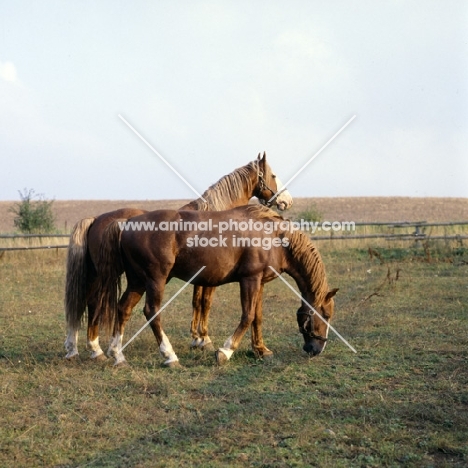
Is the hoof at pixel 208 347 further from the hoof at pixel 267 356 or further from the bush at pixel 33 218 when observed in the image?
the bush at pixel 33 218

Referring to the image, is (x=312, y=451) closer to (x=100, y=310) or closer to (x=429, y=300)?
(x=100, y=310)

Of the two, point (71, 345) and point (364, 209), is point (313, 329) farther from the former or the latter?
point (364, 209)

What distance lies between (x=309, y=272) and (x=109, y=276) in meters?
2.11

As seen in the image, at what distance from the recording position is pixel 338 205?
144 ft

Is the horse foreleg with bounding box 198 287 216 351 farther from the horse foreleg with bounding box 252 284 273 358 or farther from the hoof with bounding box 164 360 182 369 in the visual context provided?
the hoof with bounding box 164 360 182 369

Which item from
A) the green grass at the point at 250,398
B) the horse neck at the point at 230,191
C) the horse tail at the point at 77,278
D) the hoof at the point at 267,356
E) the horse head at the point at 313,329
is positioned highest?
the horse neck at the point at 230,191

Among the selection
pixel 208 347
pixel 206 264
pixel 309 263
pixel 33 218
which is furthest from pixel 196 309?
pixel 33 218

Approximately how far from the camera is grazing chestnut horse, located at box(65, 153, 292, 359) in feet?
20.2

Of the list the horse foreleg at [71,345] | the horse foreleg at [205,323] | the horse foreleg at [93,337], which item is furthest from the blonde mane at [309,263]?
the horse foreleg at [71,345]

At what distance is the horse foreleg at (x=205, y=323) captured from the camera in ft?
22.2

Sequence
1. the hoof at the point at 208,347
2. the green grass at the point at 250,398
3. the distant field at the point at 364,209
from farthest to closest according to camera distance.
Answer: the distant field at the point at 364,209 → the hoof at the point at 208,347 → the green grass at the point at 250,398

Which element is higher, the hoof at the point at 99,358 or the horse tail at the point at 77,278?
→ the horse tail at the point at 77,278

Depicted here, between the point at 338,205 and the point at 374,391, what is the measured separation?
3989 centimetres

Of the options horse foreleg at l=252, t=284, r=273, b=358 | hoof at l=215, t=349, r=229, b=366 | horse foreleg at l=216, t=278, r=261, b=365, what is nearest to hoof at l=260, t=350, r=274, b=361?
horse foreleg at l=252, t=284, r=273, b=358
